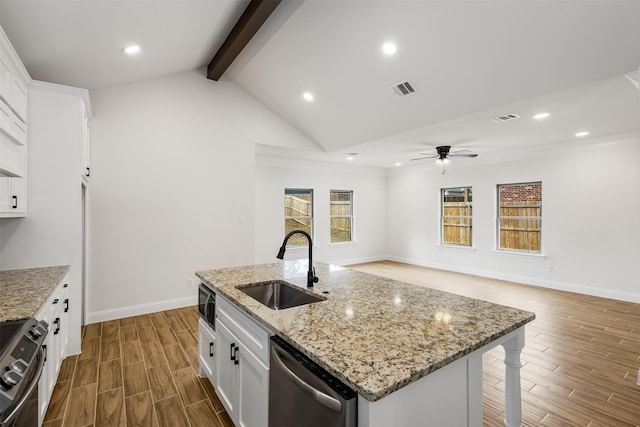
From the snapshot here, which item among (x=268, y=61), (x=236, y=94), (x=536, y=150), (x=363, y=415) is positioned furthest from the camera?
(x=536, y=150)

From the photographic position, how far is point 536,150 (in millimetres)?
5672

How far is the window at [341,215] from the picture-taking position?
25.3ft

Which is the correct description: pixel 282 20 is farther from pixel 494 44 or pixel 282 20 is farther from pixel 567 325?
pixel 567 325

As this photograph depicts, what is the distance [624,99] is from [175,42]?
4910 millimetres

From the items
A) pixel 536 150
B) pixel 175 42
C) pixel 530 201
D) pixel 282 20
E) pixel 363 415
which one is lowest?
pixel 363 415

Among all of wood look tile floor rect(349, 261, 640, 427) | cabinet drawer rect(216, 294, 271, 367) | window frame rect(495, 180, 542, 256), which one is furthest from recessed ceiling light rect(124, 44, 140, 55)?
window frame rect(495, 180, 542, 256)

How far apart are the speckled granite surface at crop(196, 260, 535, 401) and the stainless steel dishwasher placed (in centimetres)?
6

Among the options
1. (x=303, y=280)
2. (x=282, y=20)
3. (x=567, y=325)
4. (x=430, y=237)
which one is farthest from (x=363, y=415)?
(x=430, y=237)

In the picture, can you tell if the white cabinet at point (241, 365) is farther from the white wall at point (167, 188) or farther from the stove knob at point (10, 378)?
the white wall at point (167, 188)

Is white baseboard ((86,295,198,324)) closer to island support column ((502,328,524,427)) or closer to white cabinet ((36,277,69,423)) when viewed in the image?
white cabinet ((36,277,69,423))

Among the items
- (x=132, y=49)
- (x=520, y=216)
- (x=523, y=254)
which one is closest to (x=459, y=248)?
(x=523, y=254)

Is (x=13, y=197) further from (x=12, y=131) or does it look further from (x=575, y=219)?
(x=575, y=219)

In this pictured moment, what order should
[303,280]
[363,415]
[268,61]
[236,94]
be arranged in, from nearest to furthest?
[363,415] < [303,280] < [268,61] < [236,94]

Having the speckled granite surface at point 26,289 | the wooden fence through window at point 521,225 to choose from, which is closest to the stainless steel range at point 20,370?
the speckled granite surface at point 26,289
